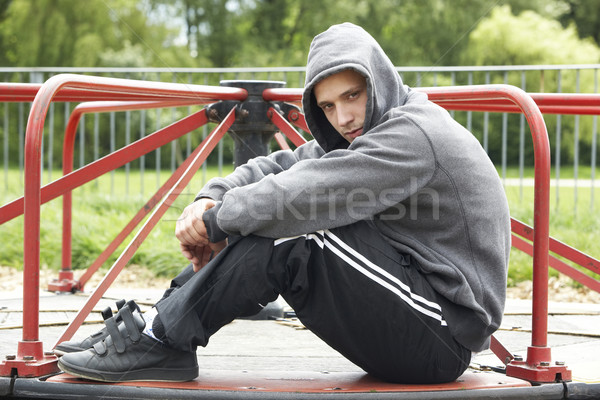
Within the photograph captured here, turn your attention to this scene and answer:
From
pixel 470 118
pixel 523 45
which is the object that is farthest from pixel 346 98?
pixel 523 45

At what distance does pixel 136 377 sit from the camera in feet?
6.82

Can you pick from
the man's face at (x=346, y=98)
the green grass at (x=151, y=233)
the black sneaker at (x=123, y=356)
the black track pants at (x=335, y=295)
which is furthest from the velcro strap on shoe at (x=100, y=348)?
the green grass at (x=151, y=233)

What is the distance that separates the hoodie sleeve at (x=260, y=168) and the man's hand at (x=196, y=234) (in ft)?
0.35

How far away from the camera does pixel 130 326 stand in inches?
80.7

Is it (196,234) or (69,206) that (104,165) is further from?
(69,206)

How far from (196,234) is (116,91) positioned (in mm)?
662

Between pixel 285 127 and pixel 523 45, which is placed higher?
pixel 523 45

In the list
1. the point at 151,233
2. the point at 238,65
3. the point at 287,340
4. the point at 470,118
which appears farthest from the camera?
the point at 238,65

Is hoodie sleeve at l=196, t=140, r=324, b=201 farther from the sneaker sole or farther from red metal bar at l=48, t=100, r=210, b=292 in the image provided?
red metal bar at l=48, t=100, r=210, b=292

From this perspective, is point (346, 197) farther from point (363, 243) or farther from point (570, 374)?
point (570, 374)

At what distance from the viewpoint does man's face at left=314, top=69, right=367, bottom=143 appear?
7.13ft

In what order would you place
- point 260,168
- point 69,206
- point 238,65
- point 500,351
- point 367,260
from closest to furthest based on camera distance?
1. point 367,260
2. point 500,351
3. point 260,168
4. point 69,206
5. point 238,65

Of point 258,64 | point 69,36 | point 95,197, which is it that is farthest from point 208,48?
point 95,197

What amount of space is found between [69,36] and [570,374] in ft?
63.6
